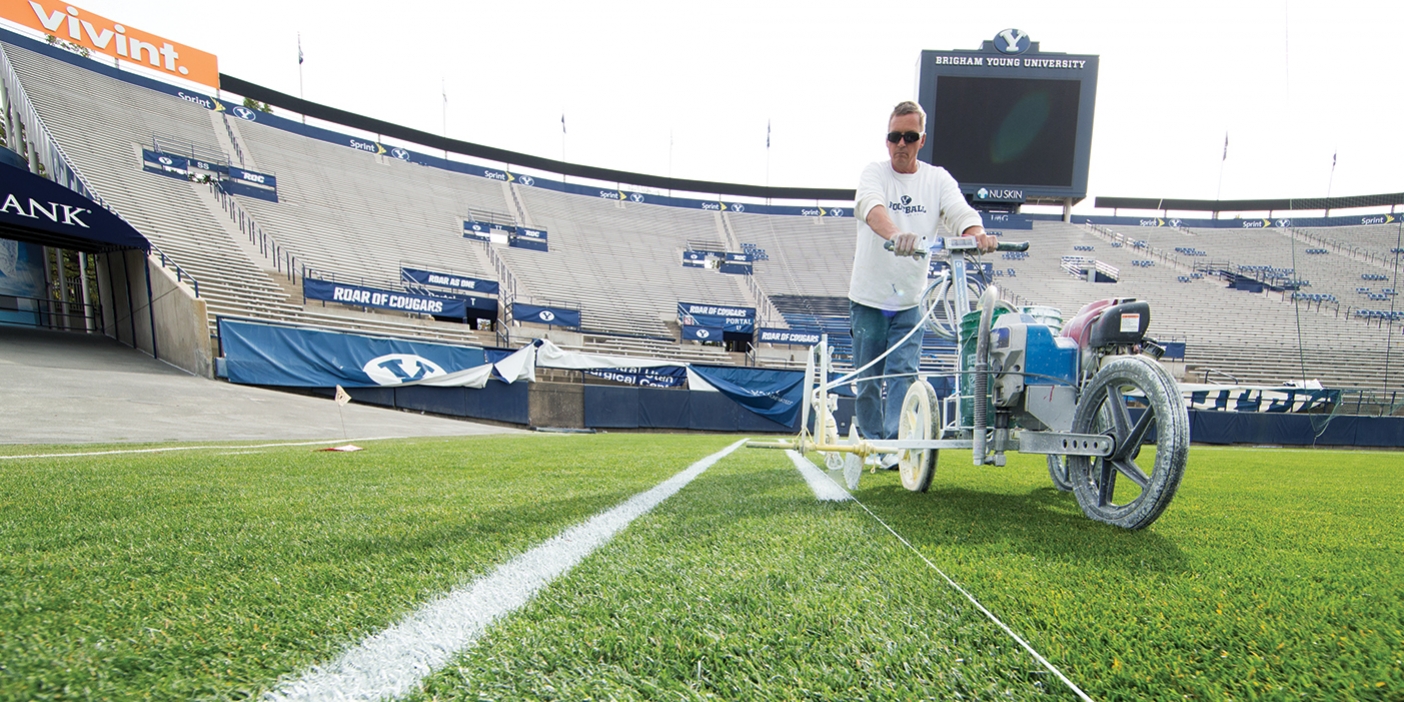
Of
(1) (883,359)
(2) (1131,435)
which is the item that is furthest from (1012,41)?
(2) (1131,435)

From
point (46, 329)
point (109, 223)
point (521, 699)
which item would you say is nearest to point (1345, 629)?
point (521, 699)

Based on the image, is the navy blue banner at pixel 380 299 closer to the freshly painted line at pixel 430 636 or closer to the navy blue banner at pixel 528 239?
the navy blue banner at pixel 528 239

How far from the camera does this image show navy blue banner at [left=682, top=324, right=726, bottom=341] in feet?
70.4

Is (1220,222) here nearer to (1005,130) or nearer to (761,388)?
(1005,130)

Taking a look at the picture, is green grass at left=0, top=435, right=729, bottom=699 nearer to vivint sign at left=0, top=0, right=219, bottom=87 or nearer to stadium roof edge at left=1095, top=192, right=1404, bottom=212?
vivint sign at left=0, top=0, right=219, bottom=87

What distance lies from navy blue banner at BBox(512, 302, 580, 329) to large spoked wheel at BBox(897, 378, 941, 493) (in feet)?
60.9

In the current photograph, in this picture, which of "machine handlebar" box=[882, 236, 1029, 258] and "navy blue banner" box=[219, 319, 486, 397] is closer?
"machine handlebar" box=[882, 236, 1029, 258]

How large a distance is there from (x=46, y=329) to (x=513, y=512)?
20032mm

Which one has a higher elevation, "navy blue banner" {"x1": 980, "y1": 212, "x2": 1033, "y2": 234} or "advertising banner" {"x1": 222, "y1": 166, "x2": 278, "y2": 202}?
"navy blue banner" {"x1": 980, "y1": 212, "x2": 1033, "y2": 234}

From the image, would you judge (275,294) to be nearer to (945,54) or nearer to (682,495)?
(682,495)

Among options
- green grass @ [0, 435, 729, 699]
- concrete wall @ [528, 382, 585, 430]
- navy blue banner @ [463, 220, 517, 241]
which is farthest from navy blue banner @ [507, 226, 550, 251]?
green grass @ [0, 435, 729, 699]

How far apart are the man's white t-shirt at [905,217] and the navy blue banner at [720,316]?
1874 centimetres

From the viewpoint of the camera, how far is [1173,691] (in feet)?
2.56

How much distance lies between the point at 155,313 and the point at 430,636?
16798mm
